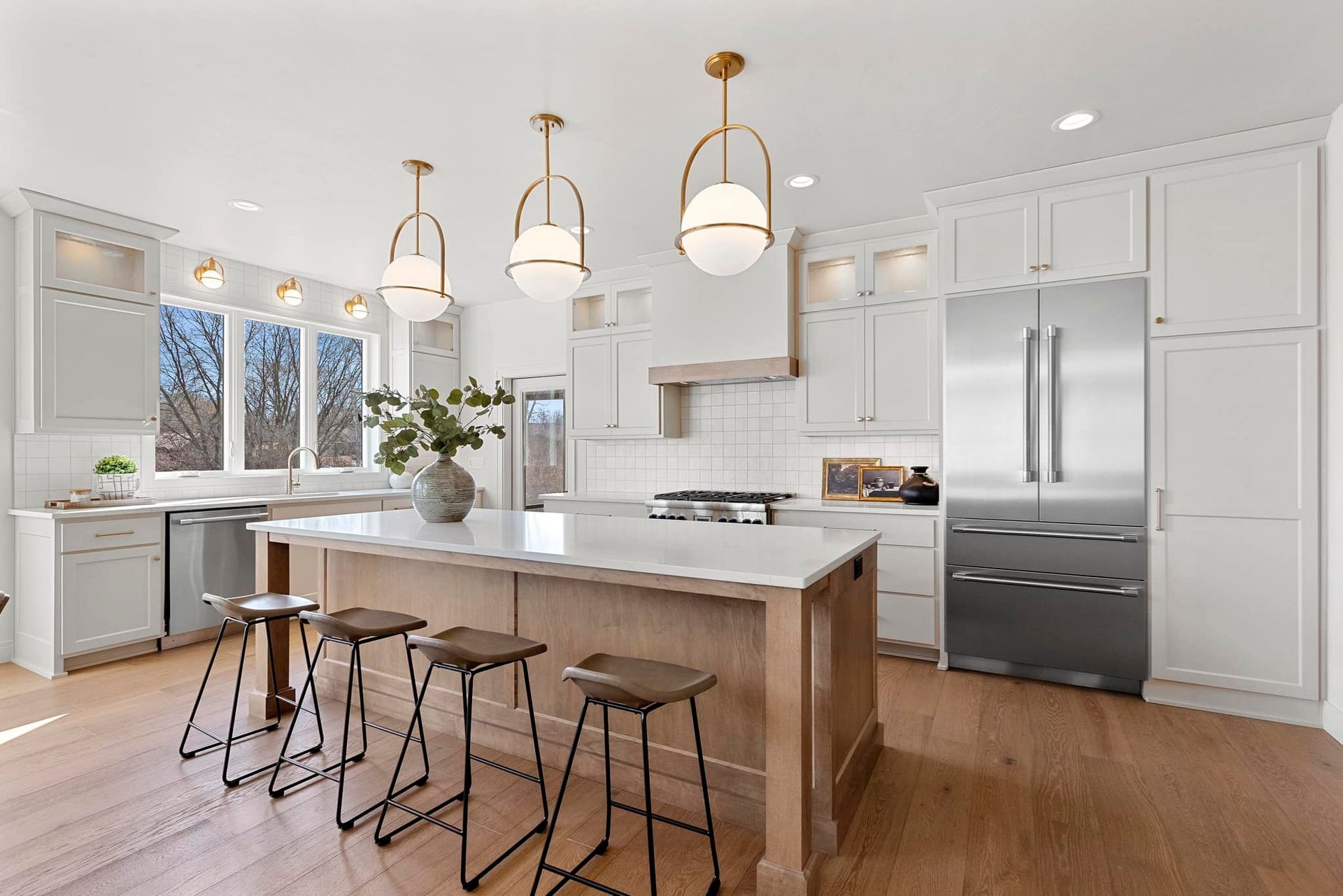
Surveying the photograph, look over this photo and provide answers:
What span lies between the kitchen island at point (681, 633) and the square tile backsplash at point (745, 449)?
2010 millimetres

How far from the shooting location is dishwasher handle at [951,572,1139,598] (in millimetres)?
3281

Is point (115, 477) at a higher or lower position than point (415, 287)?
lower

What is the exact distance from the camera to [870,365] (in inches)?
167

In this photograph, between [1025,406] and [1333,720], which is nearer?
[1333,720]

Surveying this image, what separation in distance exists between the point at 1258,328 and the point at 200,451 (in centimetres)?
646

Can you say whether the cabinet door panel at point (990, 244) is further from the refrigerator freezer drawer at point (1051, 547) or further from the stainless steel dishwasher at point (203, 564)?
the stainless steel dishwasher at point (203, 564)

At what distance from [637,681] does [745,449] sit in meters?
3.34

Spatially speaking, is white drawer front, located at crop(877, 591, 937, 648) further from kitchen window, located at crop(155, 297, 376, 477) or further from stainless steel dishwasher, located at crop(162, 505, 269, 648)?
kitchen window, located at crop(155, 297, 376, 477)

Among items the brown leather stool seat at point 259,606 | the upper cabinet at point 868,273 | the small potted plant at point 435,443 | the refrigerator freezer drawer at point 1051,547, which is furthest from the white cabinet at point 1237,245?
the brown leather stool seat at point 259,606

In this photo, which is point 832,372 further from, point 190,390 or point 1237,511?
point 190,390

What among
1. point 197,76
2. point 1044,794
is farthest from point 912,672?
point 197,76

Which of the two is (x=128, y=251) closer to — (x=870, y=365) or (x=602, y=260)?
(x=602, y=260)

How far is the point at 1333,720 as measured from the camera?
9.41 feet

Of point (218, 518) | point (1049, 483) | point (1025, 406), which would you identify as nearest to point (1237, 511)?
point (1049, 483)
